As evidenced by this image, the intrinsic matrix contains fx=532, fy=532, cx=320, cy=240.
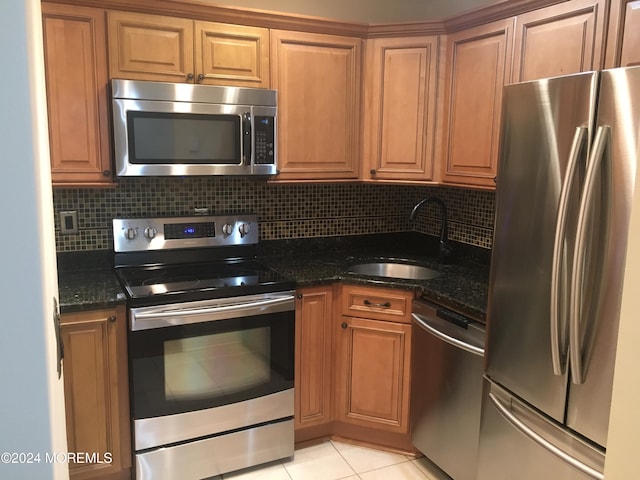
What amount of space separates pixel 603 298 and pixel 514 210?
1.44 ft

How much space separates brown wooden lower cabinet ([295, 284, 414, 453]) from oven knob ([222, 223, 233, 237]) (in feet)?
1.91

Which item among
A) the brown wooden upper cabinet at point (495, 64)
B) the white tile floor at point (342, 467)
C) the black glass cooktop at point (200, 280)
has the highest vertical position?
the brown wooden upper cabinet at point (495, 64)

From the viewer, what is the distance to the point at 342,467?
255 cm

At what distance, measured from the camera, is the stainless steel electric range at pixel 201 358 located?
223 cm

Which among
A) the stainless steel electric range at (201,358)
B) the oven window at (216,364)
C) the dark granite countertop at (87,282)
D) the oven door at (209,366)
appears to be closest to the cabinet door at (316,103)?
the stainless steel electric range at (201,358)

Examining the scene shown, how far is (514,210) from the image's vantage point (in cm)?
180

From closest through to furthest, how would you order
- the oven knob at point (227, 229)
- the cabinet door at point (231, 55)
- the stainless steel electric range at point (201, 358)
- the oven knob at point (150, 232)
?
the stainless steel electric range at point (201, 358)
the cabinet door at point (231, 55)
the oven knob at point (150, 232)
the oven knob at point (227, 229)

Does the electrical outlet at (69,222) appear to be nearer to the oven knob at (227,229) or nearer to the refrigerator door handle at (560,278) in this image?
the oven knob at (227,229)

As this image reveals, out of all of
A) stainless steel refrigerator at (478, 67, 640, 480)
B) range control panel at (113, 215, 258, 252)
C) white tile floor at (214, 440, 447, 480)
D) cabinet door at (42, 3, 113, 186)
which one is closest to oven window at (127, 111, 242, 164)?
cabinet door at (42, 3, 113, 186)

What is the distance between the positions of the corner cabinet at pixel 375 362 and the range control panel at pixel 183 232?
669mm

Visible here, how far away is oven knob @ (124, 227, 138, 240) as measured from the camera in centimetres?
262

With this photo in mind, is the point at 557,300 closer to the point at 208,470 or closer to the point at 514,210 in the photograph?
A: the point at 514,210

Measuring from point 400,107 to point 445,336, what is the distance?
1.21m

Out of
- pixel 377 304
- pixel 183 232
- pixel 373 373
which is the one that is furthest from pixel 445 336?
pixel 183 232
